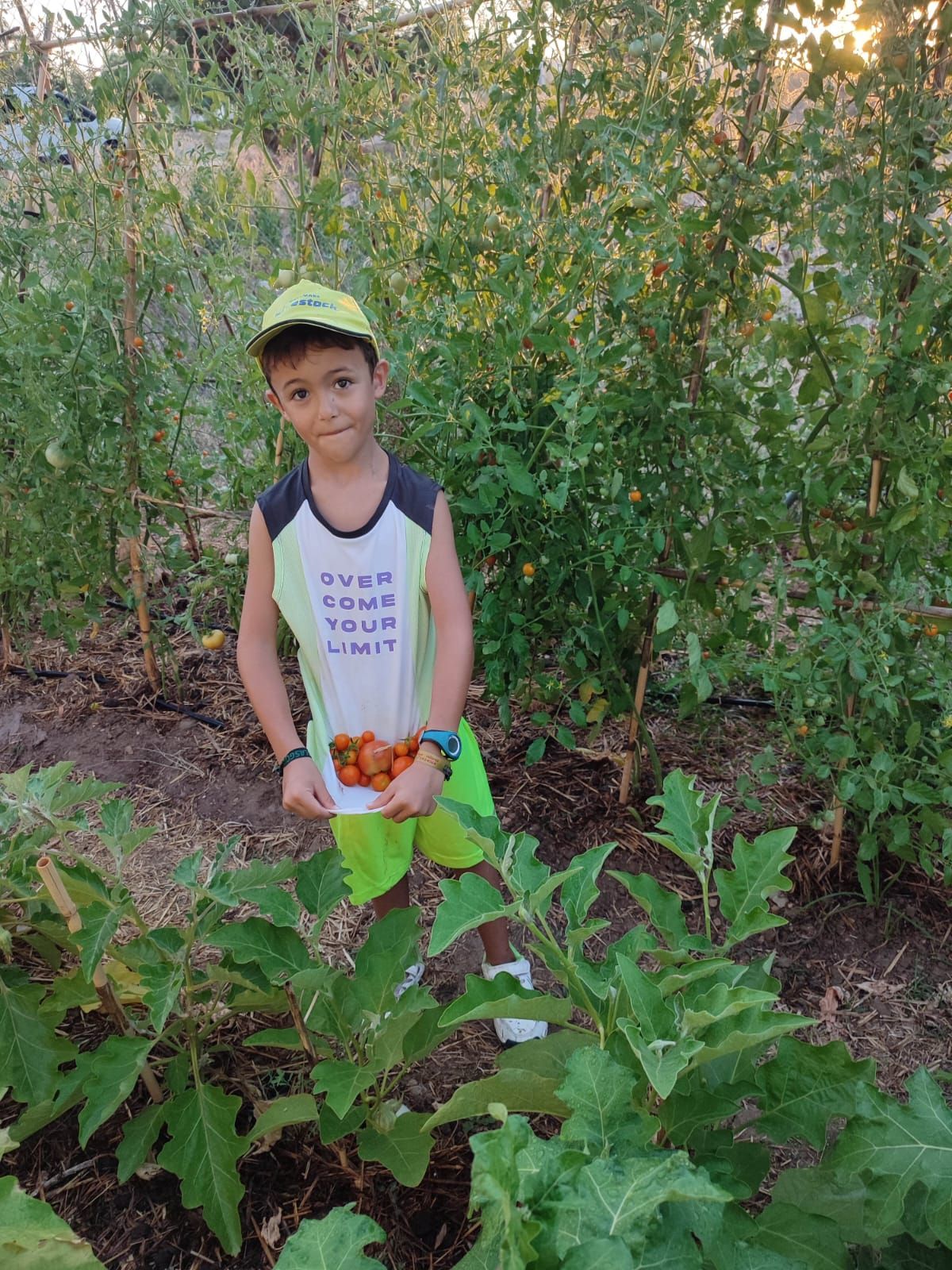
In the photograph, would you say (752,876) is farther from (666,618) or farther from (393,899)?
(393,899)

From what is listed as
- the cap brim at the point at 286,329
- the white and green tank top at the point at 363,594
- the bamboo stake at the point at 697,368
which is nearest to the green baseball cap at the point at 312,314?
the cap brim at the point at 286,329

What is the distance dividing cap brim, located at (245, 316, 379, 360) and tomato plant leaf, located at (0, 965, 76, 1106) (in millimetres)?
1164

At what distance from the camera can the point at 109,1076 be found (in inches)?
53.7

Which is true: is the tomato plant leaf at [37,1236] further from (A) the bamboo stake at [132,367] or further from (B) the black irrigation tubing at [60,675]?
(B) the black irrigation tubing at [60,675]

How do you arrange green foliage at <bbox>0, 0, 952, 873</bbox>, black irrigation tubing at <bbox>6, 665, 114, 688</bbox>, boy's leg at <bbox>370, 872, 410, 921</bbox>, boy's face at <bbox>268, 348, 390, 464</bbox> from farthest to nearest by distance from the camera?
black irrigation tubing at <bbox>6, 665, 114, 688</bbox>, boy's leg at <bbox>370, 872, 410, 921</bbox>, green foliage at <bbox>0, 0, 952, 873</bbox>, boy's face at <bbox>268, 348, 390, 464</bbox>

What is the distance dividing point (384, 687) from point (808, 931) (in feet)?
3.98

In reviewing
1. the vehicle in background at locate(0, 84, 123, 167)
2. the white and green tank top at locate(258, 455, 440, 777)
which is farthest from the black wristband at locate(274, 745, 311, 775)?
the vehicle in background at locate(0, 84, 123, 167)

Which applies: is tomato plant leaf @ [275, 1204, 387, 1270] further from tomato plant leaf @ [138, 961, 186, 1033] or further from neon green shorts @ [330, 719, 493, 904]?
neon green shorts @ [330, 719, 493, 904]

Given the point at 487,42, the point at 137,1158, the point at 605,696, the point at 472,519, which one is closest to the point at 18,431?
the point at 472,519

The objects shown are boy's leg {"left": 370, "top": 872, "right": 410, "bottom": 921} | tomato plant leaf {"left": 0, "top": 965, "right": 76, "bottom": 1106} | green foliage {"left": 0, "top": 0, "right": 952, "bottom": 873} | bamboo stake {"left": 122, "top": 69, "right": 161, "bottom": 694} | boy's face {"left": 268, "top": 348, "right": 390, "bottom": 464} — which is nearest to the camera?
tomato plant leaf {"left": 0, "top": 965, "right": 76, "bottom": 1106}

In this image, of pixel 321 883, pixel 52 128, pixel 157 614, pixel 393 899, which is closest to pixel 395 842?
pixel 393 899

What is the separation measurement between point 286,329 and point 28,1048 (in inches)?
50.8

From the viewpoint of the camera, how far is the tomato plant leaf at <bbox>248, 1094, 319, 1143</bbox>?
1.35 meters

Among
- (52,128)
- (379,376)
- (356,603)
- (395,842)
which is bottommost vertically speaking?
(395,842)
